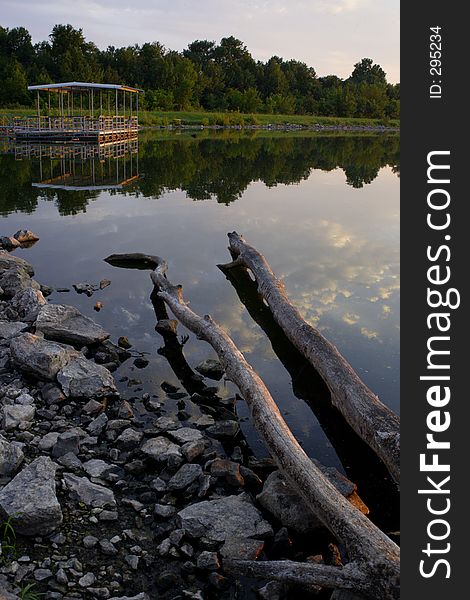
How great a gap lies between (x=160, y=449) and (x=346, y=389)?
7.16 ft

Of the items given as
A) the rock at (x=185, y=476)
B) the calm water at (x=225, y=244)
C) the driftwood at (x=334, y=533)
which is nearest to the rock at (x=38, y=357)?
the calm water at (x=225, y=244)

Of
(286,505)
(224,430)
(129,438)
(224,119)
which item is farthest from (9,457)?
(224,119)

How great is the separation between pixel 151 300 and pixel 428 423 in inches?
324

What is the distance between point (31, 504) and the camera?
473cm

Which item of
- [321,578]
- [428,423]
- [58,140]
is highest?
[58,140]

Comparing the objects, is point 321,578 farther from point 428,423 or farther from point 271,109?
point 271,109

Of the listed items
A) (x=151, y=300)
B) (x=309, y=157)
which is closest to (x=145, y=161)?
(x=309, y=157)

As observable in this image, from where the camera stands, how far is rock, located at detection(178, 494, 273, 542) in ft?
15.9

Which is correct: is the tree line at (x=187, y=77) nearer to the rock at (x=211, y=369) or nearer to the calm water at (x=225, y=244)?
the calm water at (x=225, y=244)

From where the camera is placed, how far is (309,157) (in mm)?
42812

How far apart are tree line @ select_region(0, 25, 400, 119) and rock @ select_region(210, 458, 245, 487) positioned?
72.4m

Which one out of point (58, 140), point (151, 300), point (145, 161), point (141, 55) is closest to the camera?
point (151, 300)

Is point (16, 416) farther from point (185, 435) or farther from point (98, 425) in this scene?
point (185, 435)

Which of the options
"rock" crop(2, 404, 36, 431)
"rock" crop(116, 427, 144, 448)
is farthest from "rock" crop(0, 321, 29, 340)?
"rock" crop(116, 427, 144, 448)
